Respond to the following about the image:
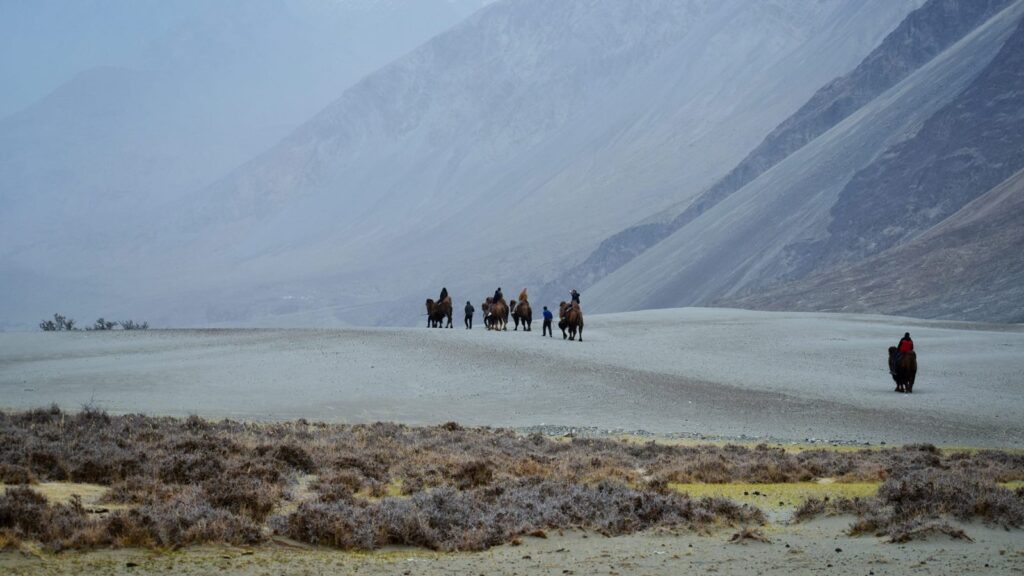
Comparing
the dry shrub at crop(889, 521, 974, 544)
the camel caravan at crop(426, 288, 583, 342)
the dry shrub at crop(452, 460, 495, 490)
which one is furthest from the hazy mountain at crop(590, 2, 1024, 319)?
the dry shrub at crop(889, 521, 974, 544)

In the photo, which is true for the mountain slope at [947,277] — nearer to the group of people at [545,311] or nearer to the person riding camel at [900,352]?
the group of people at [545,311]

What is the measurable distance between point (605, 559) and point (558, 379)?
2104 cm

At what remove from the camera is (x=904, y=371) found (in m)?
29.7

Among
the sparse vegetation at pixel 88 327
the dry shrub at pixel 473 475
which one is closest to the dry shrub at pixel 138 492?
the dry shrub at pixel 473 475

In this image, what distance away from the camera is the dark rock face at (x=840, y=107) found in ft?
453

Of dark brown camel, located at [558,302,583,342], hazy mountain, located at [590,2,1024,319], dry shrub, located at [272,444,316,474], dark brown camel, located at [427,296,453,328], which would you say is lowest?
dry shrub, located at [272,444,316,474]

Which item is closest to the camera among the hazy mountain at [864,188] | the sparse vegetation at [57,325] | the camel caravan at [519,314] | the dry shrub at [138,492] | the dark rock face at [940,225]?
the dry shrub at [138,492]

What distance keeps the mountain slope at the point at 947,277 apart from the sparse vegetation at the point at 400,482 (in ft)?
169

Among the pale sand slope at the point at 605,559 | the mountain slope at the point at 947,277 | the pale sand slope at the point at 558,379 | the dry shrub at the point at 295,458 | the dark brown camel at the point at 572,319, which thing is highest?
the mountain slope at the point at 947,277

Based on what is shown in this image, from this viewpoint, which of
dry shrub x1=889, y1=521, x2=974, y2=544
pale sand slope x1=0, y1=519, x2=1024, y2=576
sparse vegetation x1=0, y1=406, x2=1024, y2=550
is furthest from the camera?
sparse vegetation x1=0, y1=406, x2=1024, y2=550

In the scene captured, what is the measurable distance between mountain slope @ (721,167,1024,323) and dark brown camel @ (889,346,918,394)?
126 ft

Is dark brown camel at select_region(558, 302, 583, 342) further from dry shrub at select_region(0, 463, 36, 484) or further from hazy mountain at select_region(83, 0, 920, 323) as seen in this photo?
hazy mountain at select_region(83, 0, 920, 323)

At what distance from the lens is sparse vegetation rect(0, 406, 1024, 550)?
11.6m

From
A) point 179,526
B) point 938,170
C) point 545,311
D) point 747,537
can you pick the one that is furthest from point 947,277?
point 179,526
